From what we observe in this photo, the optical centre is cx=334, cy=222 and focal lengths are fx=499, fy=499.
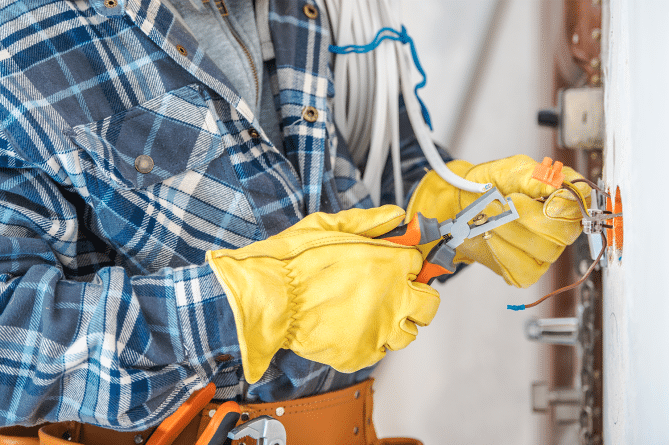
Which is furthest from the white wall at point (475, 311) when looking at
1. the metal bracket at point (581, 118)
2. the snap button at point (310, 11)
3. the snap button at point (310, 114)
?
the snap button at point (310, 114)

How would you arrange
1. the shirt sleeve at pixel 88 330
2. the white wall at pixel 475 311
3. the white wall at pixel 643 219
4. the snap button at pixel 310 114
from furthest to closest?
the white wall at pixel 475 311 < the snap button at pixel 310 114 < the shirt sleeve at pixel 88 330 < the white wall at pixel 643 219

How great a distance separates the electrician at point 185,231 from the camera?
1.86 feet

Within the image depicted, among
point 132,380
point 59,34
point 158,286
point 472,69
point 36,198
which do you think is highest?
point 472,69

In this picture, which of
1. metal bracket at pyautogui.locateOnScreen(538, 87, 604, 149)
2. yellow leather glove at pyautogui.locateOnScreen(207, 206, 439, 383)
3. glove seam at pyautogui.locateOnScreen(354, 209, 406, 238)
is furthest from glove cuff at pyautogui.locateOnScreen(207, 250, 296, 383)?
metal bracket at pyautogui.locateOnScreen(538, 87, 604, 149)

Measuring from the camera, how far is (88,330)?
56 centimetres

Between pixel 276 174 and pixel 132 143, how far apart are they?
8.1 inches

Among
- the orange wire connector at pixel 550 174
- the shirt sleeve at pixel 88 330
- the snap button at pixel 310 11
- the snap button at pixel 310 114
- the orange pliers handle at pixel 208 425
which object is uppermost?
the snap button at pixel 310 11

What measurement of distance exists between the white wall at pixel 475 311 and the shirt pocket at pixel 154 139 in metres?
0.85

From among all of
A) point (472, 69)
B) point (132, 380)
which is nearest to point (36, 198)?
point (132, 380)

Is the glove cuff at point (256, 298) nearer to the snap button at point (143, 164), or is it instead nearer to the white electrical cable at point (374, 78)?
the snap button at point (143, 164)

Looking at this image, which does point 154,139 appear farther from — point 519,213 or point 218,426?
point 519,213

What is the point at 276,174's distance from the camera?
76cm

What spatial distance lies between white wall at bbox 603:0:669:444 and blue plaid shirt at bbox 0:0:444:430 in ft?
1.34

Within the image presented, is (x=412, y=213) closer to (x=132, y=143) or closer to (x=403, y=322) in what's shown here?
(x=403, y=322)
